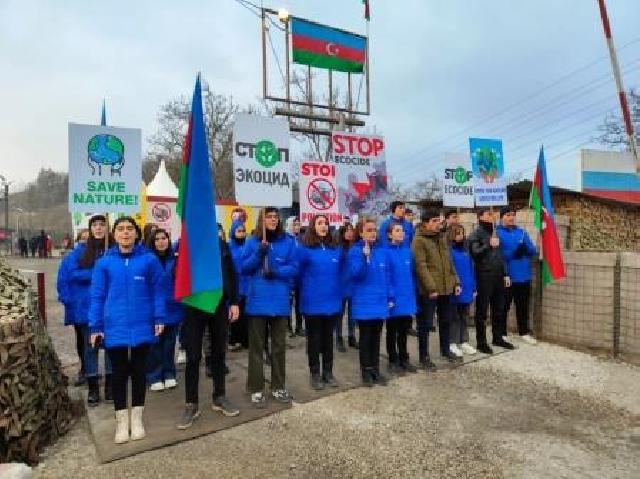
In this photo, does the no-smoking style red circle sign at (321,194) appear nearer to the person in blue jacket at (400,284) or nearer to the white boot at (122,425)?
the person in blue jacket at (400,284)

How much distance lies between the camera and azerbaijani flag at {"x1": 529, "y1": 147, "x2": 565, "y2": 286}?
7.96 meters

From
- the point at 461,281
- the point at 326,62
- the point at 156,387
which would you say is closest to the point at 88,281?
the point at 156,387

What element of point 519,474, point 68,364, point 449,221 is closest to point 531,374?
point 449,221

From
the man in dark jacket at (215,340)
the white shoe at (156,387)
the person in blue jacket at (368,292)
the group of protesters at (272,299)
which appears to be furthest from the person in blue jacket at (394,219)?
the white shoe at (156,387)

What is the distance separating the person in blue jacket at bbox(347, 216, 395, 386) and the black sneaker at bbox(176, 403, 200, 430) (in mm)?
1938

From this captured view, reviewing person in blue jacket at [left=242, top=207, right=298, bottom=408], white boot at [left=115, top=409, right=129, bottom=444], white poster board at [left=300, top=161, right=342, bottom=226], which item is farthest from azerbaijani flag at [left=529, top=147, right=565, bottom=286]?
white boot at [left=115, top=409, right=129, bottom=444]

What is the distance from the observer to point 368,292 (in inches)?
229

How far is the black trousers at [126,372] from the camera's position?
14.6ft

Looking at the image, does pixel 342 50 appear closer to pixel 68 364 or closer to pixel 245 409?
pixel 68 364

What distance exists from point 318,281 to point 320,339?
0.69 meters

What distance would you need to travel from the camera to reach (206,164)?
15.7 feet

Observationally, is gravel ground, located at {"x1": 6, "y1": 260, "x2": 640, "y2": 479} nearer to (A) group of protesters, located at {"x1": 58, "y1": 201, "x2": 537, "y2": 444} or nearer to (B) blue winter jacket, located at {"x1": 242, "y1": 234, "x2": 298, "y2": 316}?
(A) group of protesters, located at {"x1": 58, "y1": 201, "x2": 537, "y2": 444}

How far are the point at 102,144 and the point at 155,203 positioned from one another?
8370 millimetres

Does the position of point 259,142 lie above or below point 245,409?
above
